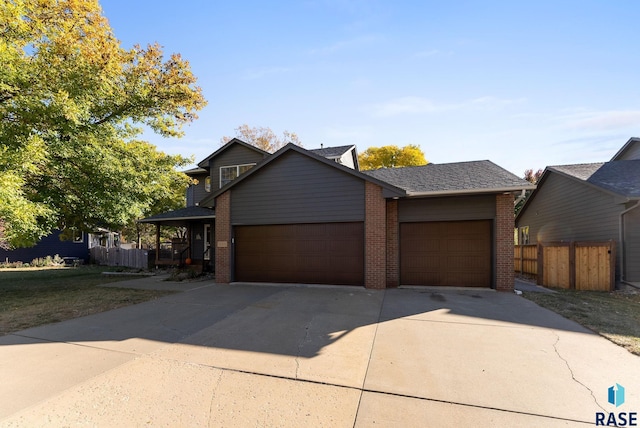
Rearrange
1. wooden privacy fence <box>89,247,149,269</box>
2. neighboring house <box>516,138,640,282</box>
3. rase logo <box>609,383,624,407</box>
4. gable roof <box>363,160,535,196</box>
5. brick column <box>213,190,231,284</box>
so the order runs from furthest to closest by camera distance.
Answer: wooden privacy fence <box>89,247,149,269</box>, brick column <box>213,190,231,284</box>, neighboring house <box>516,138,640,282</box>, gable roof <box>363,160,535,196</box>, rase logo <box>609,383,624,407</box>

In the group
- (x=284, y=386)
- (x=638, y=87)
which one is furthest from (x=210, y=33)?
(x=638, y=87)

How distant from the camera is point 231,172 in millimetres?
15273

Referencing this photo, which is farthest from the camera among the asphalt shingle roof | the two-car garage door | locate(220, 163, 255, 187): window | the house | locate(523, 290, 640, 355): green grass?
locate(220, 163, 255, 187): window

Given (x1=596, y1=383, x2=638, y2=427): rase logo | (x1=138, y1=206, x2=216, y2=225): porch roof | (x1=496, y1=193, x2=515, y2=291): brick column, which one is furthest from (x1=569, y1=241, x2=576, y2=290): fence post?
(x1=138, y1=206, x2=216, y2=225): porch roof

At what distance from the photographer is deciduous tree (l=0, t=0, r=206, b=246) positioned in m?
8.24

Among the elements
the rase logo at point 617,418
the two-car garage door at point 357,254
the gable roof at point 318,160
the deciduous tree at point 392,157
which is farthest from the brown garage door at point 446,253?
the deciduous tree at point 392,157

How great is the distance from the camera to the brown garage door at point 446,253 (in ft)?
32.1

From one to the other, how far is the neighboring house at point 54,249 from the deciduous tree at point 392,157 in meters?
26.2

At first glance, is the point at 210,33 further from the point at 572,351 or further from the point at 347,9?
the point at 572,351

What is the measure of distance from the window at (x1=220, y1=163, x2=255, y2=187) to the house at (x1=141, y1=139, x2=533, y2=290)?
349 cm

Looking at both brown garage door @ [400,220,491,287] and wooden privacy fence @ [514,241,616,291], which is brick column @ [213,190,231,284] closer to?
brown garage door @ [400,220,491,287]

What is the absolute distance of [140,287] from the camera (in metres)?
11.0

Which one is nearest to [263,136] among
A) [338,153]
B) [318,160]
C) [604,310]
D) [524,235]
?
[338,153]

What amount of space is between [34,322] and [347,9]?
10823 millimetres
